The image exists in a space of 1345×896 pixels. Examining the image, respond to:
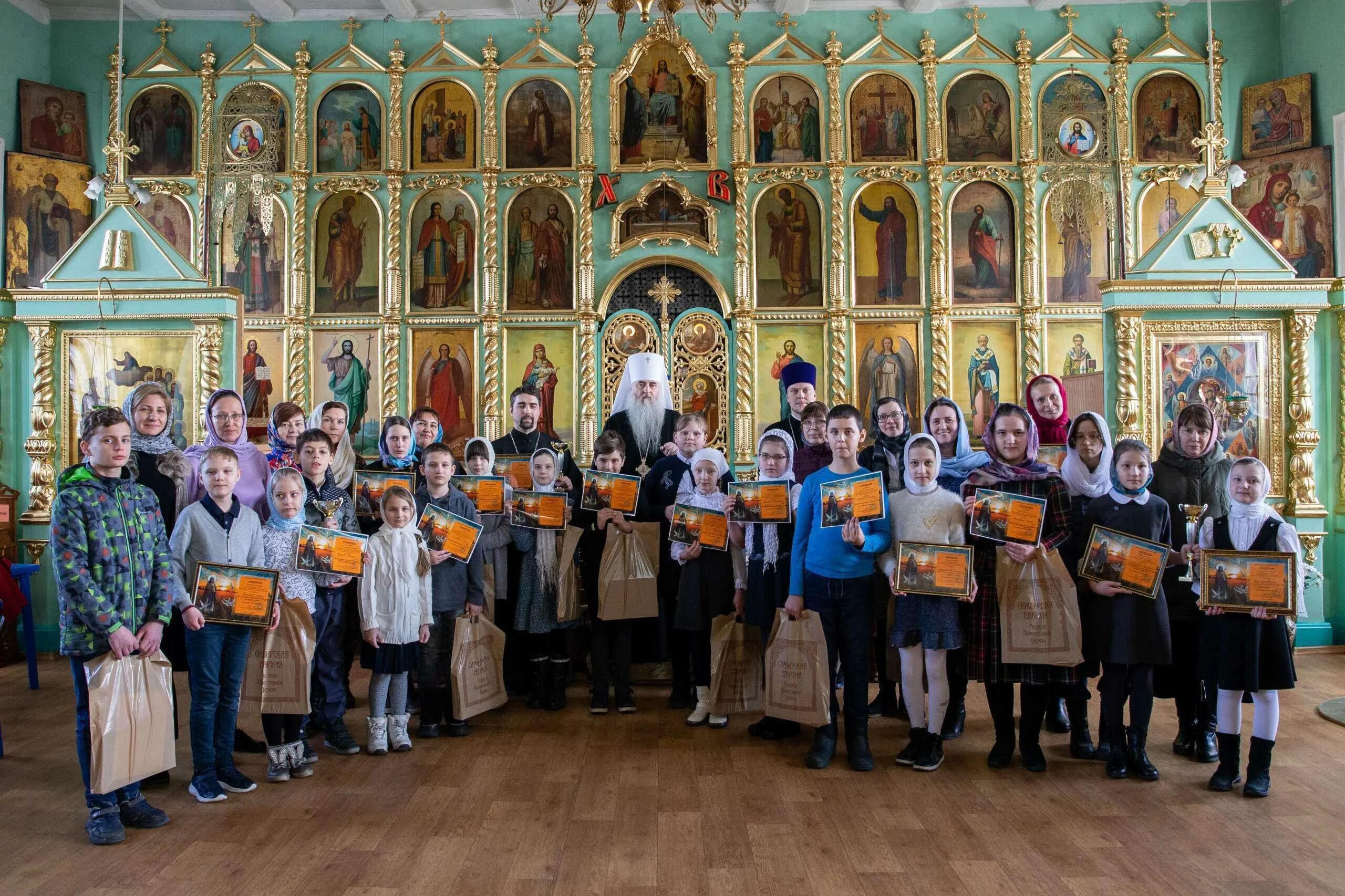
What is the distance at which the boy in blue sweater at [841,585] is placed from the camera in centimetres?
499

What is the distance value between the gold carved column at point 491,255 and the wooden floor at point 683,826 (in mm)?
6146

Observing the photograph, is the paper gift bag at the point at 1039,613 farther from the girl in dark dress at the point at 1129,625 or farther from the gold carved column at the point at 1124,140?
the gold carved column at the point at 1124,140

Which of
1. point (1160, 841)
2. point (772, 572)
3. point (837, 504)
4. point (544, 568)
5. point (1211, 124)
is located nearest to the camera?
point (1160, 841)

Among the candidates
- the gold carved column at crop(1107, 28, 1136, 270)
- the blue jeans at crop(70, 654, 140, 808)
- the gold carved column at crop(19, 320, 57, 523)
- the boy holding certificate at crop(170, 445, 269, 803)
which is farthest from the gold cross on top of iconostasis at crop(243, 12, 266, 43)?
the gold carved column at crop(1107, 28, 1136, 270)

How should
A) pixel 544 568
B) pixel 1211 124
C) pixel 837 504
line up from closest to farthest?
pixel 837 504, pixel 544 568, pixel 1211 124

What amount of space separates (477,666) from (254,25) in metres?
9.50

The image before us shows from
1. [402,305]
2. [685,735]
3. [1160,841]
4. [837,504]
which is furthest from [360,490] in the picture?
[402,305]

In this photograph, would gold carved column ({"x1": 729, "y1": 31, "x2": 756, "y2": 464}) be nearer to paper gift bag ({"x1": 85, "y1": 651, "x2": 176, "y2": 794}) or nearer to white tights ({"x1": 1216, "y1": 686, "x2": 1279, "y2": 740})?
white tights ({"x1": 1216, "y1": 686, "x2": 1279, "y2": 740})

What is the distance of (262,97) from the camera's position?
11.5 meters

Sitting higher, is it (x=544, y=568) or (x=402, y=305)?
(x=402, y=305)

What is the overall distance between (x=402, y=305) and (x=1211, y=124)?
864 centimetres

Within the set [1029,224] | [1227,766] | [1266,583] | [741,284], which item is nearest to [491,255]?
[741,284]

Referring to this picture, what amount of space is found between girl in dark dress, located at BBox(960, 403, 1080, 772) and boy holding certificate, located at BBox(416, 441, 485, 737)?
2839mm

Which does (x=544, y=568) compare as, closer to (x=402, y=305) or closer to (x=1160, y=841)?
(x=1160, y=841)
